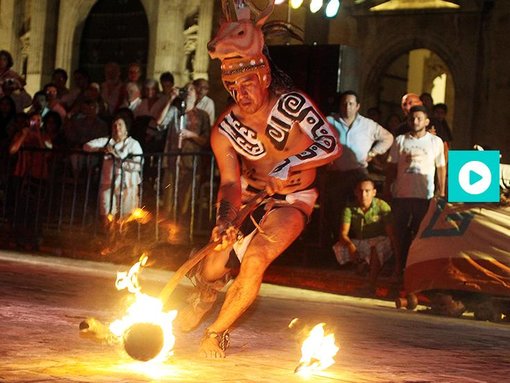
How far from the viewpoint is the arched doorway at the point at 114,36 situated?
23.4m

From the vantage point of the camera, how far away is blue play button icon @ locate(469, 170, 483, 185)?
38.6 ft

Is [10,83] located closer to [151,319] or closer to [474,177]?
[474,177]

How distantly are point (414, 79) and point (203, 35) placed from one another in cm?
436

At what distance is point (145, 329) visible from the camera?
685cm

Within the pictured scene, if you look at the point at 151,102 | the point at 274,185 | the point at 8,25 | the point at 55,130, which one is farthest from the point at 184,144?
the point at 8,25

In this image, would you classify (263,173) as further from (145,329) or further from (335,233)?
(335,233)

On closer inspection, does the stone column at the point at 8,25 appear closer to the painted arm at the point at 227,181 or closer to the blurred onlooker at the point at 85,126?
the blurred onlooker at the point at 85,126

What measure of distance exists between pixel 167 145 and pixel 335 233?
311 centimetres

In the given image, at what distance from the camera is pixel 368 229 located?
1354 cm

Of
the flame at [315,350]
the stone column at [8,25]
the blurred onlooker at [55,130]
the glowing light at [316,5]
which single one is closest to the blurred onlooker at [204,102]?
the glowing light at [316,5]

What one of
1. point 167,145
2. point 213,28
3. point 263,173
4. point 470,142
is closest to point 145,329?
point 263,173

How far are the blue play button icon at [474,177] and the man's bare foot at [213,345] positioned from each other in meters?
5.01

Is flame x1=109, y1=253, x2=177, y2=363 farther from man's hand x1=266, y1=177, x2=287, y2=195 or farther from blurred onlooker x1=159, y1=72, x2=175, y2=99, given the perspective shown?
blurred onlooker x1=159, y1=72, x2=175, y2=99

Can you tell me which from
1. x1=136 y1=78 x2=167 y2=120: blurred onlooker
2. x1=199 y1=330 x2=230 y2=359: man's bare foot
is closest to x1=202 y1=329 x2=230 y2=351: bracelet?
x1=199 y1=330 x2=230 y2=359: man's bare foot
